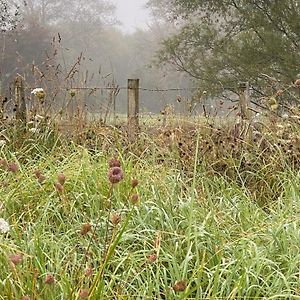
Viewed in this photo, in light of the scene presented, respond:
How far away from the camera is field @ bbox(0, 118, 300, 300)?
1965 mm

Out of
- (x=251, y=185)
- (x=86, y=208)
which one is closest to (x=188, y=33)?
(x=251, y=185)

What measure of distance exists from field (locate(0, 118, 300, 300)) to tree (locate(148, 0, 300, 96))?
36.5 ft

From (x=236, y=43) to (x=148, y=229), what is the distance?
13854 mm

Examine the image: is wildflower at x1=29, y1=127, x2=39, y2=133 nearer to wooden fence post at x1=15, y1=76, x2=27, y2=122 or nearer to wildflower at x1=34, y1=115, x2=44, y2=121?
wildflower at x1=34, y1=115, x2=44, y2=121

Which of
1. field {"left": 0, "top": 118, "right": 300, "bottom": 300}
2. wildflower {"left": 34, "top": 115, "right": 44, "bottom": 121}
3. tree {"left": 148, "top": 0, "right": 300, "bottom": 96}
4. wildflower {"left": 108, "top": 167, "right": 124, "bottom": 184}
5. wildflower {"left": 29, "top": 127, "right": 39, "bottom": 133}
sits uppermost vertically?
tree {"left": 148, "top": 0, "right": 300, "bottom": 96}

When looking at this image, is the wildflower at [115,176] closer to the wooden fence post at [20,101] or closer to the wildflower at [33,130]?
the wildflower at [33,130]

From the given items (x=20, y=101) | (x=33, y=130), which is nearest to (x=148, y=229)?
(x=33, y=130)

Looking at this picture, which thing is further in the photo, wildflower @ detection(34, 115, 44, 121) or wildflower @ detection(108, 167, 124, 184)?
wildflower @ detection(34, 115, 44, 121)

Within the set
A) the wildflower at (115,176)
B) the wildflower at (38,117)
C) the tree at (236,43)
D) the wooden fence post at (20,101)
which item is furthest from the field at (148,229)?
the tree at (236,43)

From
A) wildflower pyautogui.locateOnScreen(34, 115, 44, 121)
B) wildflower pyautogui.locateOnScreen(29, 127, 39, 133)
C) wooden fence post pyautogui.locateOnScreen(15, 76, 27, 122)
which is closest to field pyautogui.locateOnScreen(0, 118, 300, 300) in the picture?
wildflower pyautogui.locateOnScreen(29, 127, 39, 133)

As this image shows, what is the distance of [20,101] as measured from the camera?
202 inches

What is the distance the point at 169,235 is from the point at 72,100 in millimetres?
2721

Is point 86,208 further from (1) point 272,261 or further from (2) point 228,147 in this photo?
(2) point 228,147

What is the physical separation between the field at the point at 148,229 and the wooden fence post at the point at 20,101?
73 centimetres
